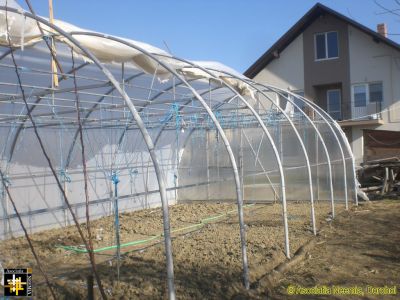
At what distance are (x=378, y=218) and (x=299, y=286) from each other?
5.12m

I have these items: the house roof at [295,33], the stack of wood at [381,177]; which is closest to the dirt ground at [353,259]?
the stack of wood at [381,177]

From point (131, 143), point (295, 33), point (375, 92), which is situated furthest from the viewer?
point (295, 33)

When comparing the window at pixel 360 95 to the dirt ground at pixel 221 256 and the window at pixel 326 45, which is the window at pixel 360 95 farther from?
the dirt ground at pixel 221 256

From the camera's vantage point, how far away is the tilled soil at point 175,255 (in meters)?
5.29

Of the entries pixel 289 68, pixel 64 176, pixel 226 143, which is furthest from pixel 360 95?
pixel 226 143

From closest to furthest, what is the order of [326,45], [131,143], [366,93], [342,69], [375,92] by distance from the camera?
[131,143], [375,92], [366,93], [342,69], [326,45]

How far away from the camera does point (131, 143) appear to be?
1267 centimetres

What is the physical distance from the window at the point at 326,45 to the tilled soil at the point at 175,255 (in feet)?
42.7

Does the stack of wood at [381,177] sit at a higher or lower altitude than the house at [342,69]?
lower

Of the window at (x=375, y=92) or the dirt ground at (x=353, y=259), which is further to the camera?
the window at (x=375, y=92)

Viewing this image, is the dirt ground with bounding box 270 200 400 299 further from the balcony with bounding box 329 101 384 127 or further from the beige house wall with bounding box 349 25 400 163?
the beige house wall with bounding box 349 25 400 163

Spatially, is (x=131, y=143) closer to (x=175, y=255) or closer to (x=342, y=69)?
(x=175, y=255)

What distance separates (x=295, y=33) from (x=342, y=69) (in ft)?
9.92

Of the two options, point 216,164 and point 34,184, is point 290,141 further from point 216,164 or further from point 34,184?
point 34,184
